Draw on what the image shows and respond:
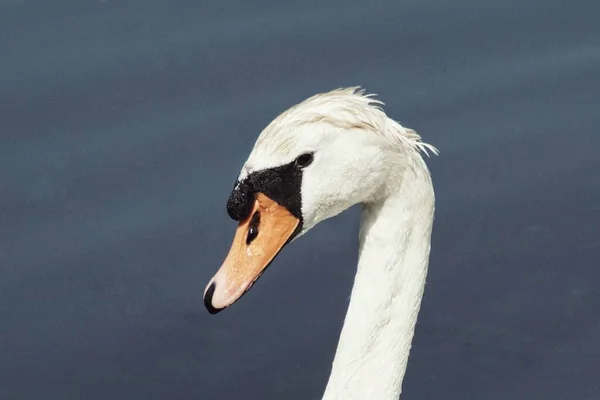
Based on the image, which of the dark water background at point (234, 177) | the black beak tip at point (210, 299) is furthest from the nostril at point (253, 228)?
the dark water background at point (234, 177)

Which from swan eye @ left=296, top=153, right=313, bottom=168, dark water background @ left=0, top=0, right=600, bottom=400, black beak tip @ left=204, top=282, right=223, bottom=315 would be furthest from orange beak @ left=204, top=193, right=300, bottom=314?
dark water background @ left=0, top=0, right=600, bottom=400

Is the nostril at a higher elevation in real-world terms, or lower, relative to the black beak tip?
higher

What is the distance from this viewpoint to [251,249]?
4.48 metres

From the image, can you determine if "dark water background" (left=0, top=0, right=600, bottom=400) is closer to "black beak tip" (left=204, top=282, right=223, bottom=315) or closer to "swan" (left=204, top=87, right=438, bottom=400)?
"swan" (left=204, top=87, right=438, bottom=400)

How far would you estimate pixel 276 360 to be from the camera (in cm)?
676

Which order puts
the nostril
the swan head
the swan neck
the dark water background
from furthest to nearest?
the dark water background → the swan neck → the nostril → the swan head

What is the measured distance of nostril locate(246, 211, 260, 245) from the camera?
4.47 meters

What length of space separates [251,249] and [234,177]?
2.78 m

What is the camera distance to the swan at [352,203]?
4.36 meters
